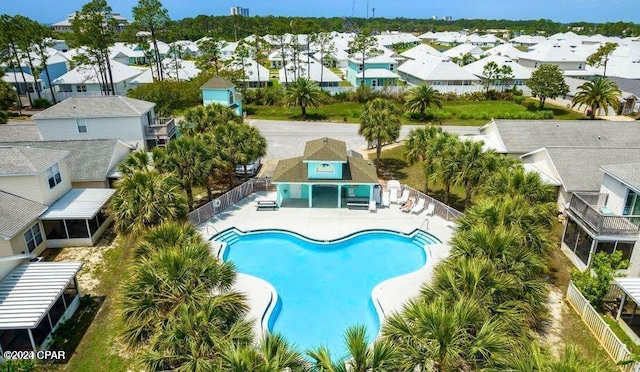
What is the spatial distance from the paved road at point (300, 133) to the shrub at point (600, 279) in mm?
26049

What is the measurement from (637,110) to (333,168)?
49.3 meters

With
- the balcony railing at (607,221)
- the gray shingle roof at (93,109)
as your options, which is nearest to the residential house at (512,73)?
the balcony railing at (607,221)

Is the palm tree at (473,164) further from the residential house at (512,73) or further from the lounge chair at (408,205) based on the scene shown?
the residential house at (512,73)

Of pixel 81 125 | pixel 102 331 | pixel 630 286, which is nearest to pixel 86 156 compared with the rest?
pixel 81 125

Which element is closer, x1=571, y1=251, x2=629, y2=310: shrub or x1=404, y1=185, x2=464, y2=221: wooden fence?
x1=571, y1=251, x2=629, y2=310: shrub

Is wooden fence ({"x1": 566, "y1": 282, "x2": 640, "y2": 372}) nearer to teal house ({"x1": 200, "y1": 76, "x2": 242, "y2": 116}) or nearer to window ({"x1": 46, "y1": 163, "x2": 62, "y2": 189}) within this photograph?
window ({"x1": 46, "y1": 163, "x2": 62, "y2": 189})

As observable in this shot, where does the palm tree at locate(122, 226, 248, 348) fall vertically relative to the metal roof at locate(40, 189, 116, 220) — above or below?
above

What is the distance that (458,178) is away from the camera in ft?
79.8

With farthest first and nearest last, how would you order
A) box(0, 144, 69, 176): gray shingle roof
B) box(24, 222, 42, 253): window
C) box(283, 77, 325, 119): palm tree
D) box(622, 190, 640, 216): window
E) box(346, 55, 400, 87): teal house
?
box(346, 55, 400, 87): teal house
box(283, 77, 325, 119): palm tree
box(0, 144, 69, 176): gray shingle roof
box(24, 222, 42, 253): window
box(622, 190, 640, 216): window

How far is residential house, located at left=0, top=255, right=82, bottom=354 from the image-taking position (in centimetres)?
1510

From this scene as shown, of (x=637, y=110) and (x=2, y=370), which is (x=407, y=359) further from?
(x=637, y=110)

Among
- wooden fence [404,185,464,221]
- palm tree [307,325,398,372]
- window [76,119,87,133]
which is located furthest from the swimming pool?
window [76,119,87,133]

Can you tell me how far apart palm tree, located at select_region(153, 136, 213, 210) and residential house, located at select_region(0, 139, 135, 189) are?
18.2 feet

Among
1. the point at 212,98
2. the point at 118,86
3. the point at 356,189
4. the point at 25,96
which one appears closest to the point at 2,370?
the point at 356,189
